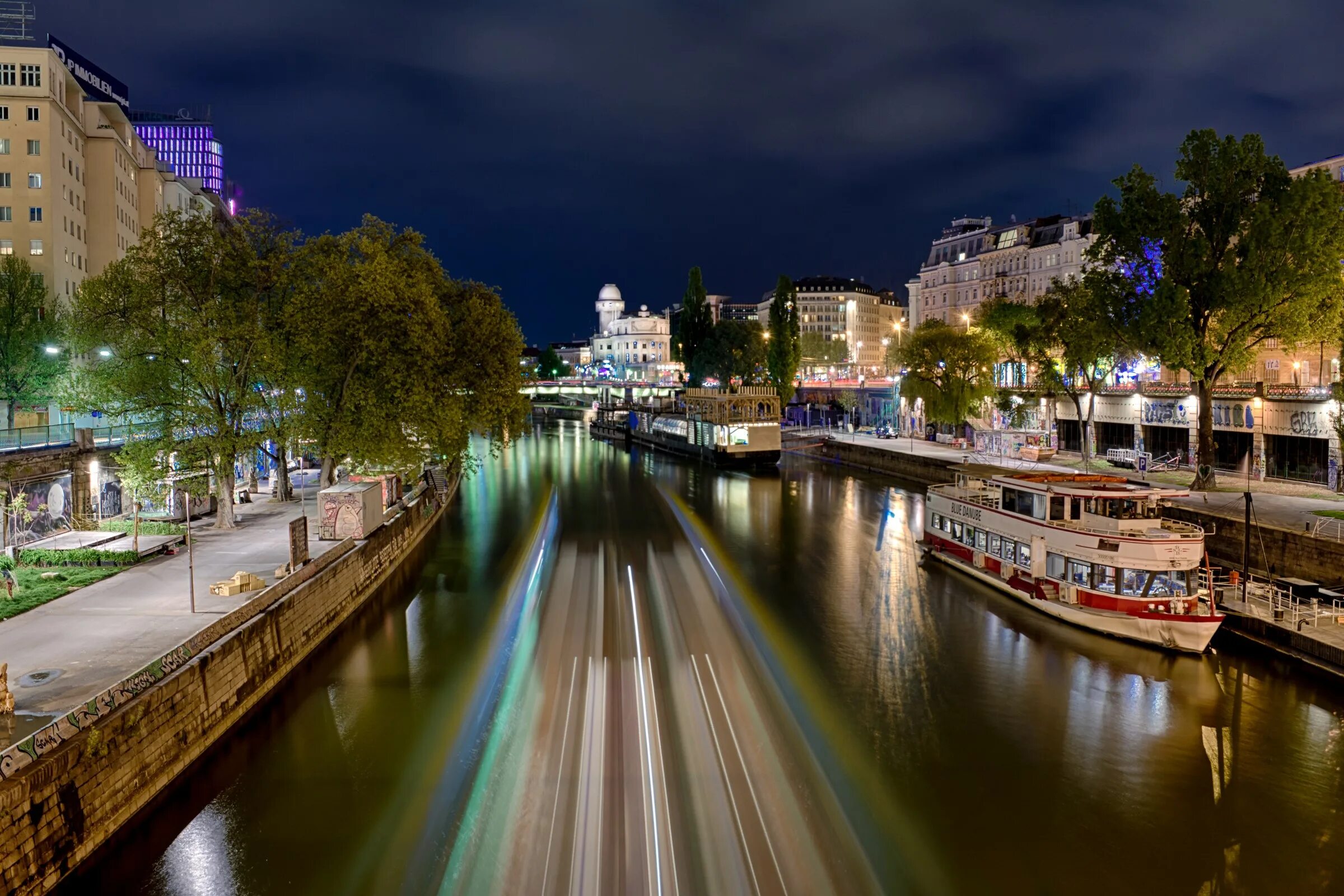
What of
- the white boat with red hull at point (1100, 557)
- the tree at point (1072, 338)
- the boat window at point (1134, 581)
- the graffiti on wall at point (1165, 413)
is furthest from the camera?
the graffiti on wall at point (1165, 413)

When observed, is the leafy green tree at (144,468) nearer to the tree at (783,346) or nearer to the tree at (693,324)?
the tree at (783,346)

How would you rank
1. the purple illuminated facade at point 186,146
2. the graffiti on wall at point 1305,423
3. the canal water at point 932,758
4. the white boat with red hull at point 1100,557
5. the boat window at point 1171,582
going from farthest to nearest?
the purple illuminated facade at point 186,146 → the graffiti on wall at point 1305,423 → the boat window at point 1171,582 → the white boat with red hull at point 1100,557 → the canal water at point 932,758

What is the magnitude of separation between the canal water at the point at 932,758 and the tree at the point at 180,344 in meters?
9.43

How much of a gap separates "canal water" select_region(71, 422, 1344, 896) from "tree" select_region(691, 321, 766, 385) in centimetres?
7526

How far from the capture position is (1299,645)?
2105cm

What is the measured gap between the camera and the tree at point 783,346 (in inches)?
3428

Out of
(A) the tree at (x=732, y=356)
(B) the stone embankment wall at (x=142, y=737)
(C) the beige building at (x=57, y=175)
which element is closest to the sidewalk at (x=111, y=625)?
(B) the stone embankment wall at (x=142, y=737)

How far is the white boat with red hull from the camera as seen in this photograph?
2195 cm

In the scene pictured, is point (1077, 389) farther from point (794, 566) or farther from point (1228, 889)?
point (1228, 889)

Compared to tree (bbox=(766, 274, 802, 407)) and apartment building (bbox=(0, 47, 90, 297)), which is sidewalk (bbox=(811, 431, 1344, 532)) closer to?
tree (bbox=(766, 274, 802, 407))

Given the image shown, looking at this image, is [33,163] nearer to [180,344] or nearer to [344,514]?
[180,344]

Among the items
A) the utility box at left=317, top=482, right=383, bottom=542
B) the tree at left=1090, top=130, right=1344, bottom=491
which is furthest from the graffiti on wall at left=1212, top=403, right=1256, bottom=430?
the utility box at left=317, top=482, right=383, bottom=542

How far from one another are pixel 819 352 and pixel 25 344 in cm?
11051

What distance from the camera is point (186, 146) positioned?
118 metres
